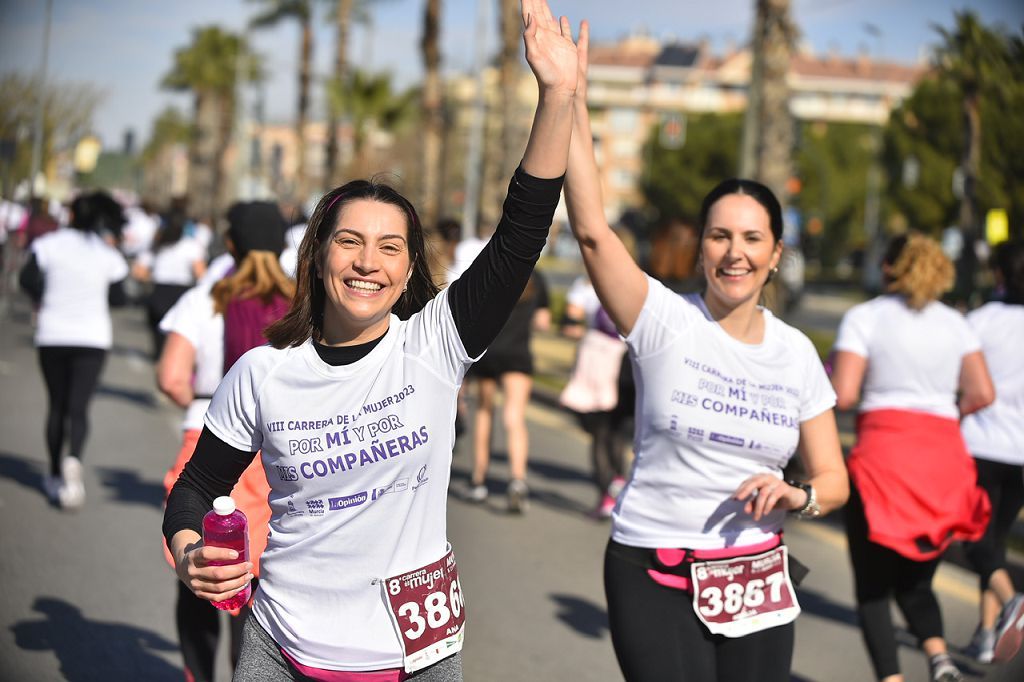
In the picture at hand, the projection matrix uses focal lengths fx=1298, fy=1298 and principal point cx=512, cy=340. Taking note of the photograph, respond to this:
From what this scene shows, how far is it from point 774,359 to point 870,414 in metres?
1.71

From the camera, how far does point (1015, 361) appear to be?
233 inches

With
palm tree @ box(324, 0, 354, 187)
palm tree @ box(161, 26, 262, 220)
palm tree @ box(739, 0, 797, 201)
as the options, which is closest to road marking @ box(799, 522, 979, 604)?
palm tree @ box(739, 0, 797, 201)

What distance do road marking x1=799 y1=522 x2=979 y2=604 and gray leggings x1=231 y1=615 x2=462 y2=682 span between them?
4591 mm

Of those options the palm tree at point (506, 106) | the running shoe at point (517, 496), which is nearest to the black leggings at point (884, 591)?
the running shoe at point (517, 496)

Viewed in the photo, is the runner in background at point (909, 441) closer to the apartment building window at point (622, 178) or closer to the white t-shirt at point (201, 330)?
the white t-shirt at point (201, 330)

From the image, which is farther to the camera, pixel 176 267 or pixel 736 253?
pixel 176 267

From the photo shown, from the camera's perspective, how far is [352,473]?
8.76ft

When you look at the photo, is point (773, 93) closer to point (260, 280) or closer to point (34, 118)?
point (260, 280)

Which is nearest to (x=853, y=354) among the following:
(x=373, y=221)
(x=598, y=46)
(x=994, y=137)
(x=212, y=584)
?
(x=373, y=221)

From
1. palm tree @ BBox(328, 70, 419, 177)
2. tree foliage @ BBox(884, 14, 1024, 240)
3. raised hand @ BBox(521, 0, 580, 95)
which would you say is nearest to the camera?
raised hand @ BBox(521, 0, 580, 95)

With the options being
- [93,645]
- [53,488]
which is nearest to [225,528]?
[93,645]

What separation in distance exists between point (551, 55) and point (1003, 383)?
4032 mm

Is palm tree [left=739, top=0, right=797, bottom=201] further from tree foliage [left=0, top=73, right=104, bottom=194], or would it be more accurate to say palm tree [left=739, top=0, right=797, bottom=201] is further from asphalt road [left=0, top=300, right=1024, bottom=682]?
tree foliage [left=0, top=73, right=104, bottom=194]

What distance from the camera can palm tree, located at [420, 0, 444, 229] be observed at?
2764cm
